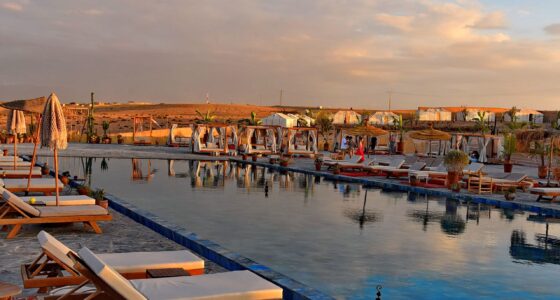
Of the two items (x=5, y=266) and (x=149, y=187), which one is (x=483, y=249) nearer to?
(x=5, y=266)

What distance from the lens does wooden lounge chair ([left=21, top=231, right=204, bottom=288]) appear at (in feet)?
14.9

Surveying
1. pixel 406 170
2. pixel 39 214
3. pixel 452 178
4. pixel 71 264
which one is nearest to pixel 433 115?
pixel 406 170

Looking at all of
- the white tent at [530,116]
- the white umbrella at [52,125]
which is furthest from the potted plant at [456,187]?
the white tent at [530,116]

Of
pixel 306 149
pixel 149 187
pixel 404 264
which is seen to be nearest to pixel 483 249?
pixel 404 264

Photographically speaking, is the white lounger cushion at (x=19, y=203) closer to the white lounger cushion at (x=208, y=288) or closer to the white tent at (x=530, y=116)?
the white lounger cushion at (x=208, y=288)

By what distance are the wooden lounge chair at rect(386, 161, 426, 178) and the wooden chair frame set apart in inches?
509

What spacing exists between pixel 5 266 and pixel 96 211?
2.07 meters

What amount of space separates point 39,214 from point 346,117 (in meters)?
49.1

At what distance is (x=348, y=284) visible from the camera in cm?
688

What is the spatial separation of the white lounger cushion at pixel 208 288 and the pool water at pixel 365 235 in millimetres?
2035

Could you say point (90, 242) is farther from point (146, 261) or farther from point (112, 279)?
point (112, 279)

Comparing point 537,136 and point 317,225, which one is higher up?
point 537,136

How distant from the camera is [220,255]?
6941 millimetres

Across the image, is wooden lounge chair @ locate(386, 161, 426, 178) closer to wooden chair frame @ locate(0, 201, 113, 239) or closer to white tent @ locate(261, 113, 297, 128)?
wooden chair frame @ locate(0, 201, 113, 239)
